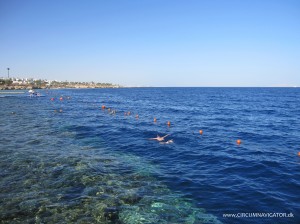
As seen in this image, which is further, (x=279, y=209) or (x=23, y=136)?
(x=23, y=136)

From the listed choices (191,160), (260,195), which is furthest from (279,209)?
(191,160)

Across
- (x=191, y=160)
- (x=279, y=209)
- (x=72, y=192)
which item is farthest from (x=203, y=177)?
(x=72, y=192)

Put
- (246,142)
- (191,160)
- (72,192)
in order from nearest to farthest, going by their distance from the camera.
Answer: (72,192), (191,160), (246,142)

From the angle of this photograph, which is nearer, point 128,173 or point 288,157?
point 128,173

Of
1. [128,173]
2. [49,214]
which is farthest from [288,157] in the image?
Result: [49,214]

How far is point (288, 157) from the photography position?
18.9 meters

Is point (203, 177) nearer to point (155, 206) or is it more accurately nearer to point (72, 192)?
point (155, 206)

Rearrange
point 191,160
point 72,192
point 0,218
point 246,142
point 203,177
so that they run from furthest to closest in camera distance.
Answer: point 246,142 → point 191,160 → point 203,177 → point 72,192 → point 0,218

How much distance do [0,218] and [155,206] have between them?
21.8 ft

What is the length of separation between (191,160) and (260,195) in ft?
21.5

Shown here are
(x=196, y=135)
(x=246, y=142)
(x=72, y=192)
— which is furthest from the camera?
(x=196, y=135)

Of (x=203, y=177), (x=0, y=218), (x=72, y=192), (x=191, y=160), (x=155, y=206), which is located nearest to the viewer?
(x=0, y=218)

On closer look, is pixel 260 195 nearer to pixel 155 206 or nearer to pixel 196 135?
pixel 155 206

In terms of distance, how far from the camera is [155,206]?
10844mm
